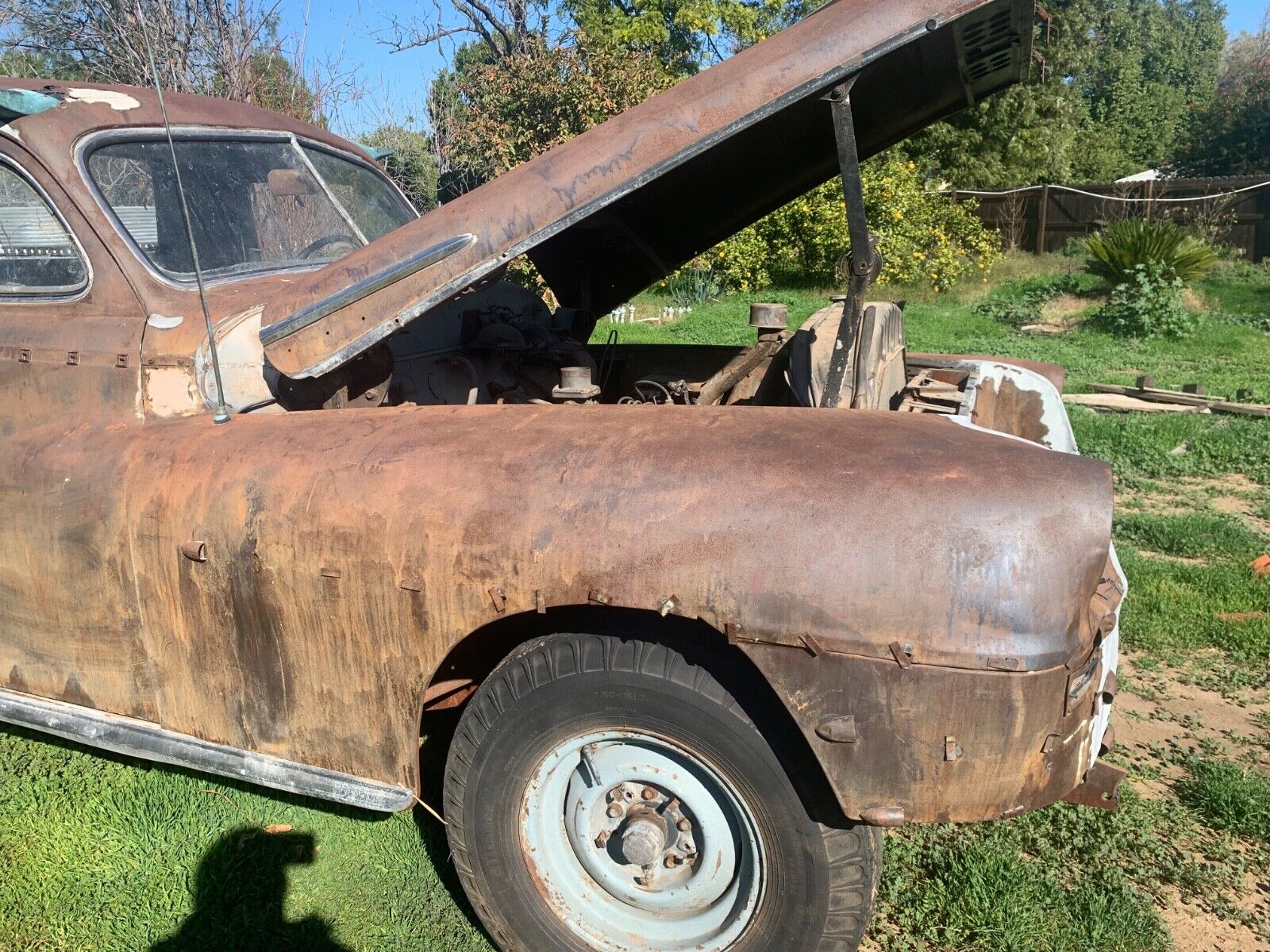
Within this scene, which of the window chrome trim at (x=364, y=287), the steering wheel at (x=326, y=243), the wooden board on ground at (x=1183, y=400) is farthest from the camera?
the wooden board on ground at (x=1183, y=400)

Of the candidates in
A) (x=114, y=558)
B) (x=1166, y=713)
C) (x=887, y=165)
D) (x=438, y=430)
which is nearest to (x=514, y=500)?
(x=438, y=430)

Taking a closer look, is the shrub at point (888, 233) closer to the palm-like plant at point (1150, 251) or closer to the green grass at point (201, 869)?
the palm-like plant at point (1150, 251)

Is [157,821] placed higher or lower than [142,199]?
lower

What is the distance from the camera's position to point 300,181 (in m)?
3.36

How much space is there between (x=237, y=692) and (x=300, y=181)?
6.25ft

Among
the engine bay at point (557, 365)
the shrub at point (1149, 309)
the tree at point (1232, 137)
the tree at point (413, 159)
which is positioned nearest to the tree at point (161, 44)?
the tree at point (413, 159)

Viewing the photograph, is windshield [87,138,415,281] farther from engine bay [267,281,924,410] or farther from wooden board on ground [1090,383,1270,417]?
wooden board on ground [1090,383,1270,417]

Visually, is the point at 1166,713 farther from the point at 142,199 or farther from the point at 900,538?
the point at 142,199

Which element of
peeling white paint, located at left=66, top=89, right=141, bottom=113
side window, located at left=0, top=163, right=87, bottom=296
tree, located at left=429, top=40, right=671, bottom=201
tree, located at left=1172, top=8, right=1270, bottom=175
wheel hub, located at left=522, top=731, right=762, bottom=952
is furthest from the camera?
tree, located at left=1172, top=8, right=1270, bottom=175

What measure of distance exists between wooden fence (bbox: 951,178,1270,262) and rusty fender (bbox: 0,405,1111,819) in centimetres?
1690

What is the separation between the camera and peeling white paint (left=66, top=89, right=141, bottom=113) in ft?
9.64

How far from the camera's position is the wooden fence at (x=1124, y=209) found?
1642 cm

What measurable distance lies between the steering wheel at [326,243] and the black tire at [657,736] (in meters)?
1.90

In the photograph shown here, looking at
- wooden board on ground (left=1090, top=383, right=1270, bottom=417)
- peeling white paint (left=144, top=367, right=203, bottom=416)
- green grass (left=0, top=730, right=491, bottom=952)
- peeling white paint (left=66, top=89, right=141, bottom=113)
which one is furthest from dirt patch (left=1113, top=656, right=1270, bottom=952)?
wooden board on ground (left=1090, top=383, right=1270, bottom=417)
